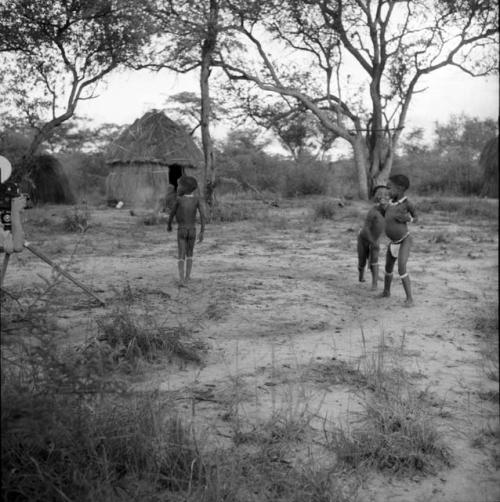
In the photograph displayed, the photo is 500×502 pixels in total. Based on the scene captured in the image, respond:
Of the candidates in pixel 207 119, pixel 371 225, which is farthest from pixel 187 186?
pixel 207 119

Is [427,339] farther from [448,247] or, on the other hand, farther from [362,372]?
[448,247]

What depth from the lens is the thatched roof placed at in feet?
70.3

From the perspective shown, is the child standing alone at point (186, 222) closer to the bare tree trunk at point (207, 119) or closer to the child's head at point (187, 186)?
the child's head at point (187, 186)

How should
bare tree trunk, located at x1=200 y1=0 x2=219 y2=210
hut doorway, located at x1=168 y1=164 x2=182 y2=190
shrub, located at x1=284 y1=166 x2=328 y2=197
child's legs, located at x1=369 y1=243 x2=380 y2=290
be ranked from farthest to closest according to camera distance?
shrub, located at x1=284 y1=166 x2=328 y2=197 → hut doorway, located at x1=168 y1=164 x2=182 y2=190 → bare tree trunk, located at x1=200 y1=0 x2=219 y2=210 → child's legs, located at x1=369 y1=243 x2=380 y2=290

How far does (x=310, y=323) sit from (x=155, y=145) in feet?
58.0

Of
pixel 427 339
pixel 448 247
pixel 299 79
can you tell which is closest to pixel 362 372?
pixel 427 339

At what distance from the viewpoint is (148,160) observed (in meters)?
21.2

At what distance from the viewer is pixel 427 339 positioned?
451 cm

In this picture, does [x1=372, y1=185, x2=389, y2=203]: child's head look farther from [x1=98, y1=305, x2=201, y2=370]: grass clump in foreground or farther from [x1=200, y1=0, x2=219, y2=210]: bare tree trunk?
[x1=200, y1=0, x2=219, y2=210]: bare tree trunk

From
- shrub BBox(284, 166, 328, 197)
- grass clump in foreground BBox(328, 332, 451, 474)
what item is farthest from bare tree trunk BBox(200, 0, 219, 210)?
grass clump in foreground BBox(328, 332, 451, 474)

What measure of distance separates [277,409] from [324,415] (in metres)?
0.25

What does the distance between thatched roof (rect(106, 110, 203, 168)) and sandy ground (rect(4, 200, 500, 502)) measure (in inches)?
453

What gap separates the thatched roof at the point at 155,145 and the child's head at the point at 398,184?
54.3 feet

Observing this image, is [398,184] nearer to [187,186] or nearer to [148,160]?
[187,186]
